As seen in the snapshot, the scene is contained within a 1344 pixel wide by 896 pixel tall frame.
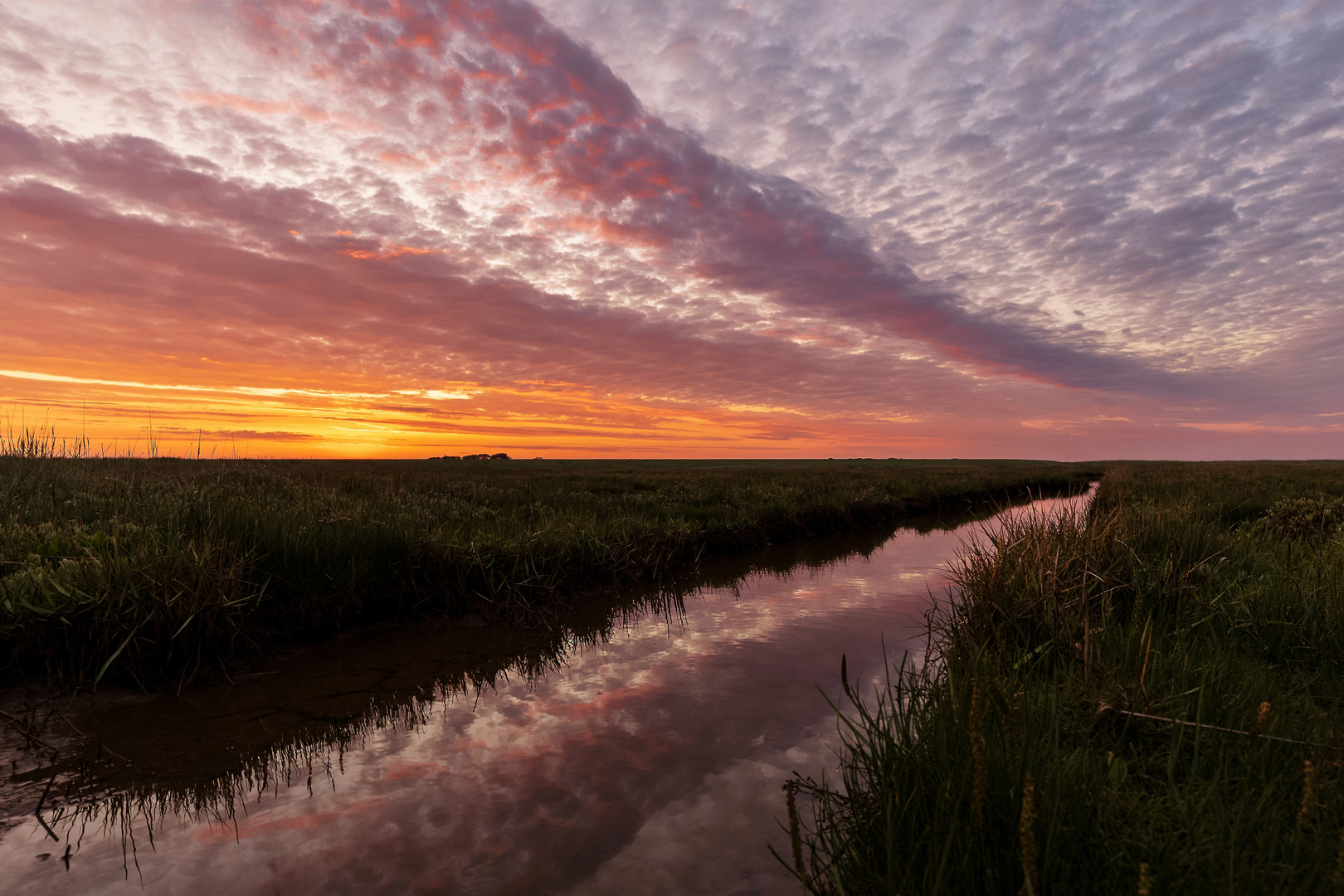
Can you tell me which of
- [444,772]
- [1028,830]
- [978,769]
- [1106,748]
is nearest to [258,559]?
[444,772]

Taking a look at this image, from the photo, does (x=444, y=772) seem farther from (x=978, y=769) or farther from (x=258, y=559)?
(x=258, y=559)

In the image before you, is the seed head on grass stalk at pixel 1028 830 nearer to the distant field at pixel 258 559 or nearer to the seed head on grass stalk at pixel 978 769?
the seed head on grass stalk at pixel 978 769

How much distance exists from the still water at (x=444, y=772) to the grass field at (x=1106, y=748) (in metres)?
0.69

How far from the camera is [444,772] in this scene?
4.48 m

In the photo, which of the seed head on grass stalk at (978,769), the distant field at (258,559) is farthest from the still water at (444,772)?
the seed head on grass stalk at (978,769)

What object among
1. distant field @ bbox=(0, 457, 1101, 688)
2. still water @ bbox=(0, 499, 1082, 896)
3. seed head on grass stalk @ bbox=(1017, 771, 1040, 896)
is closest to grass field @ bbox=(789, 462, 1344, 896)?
seed head on grass stalk @ bbox=(1017, 771, 1040, 896)

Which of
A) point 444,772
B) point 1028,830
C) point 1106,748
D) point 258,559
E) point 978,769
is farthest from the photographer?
point 258,559

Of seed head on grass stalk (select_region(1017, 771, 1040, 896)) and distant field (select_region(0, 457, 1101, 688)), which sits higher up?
seed head on grass stalk (select_region(1017, 771, 1040, 896))

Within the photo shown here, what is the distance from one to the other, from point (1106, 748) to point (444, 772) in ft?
14.1

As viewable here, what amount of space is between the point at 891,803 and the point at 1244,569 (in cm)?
689

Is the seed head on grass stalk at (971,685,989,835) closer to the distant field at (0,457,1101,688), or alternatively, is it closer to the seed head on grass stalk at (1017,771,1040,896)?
the seed head on grass stalk at (1017,771,1040,896)

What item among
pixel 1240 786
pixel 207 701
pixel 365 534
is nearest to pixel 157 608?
pixel 207 701

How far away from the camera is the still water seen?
349 centimetres

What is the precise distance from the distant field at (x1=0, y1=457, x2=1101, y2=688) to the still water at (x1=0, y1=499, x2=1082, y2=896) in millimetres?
618
